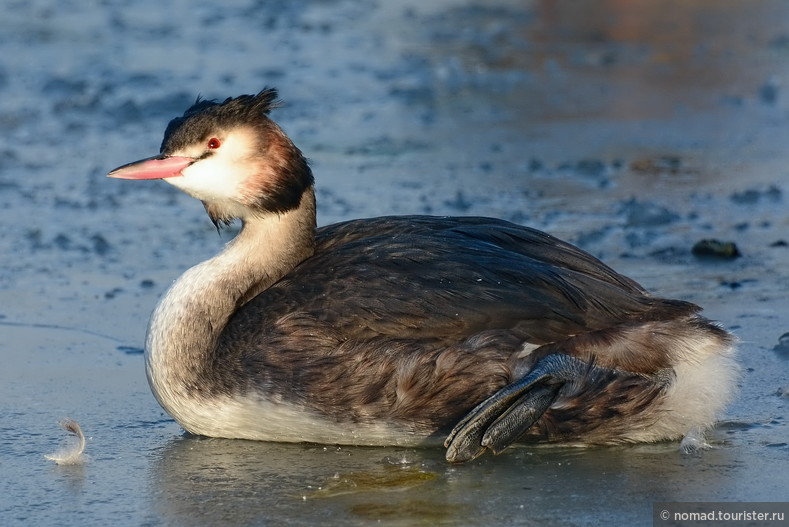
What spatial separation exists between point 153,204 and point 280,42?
5491mm

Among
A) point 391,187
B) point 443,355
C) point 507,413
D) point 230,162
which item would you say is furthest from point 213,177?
point 391,187

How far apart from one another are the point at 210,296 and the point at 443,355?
3.09ft

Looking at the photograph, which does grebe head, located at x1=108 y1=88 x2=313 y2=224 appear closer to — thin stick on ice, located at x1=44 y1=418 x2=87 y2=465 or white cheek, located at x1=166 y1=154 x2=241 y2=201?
white cheek, located at x1=166 y1=154 x2=241 y2=201

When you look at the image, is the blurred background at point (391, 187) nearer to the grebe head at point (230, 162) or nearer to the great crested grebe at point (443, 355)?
the great crested grebe at point (443, 355)

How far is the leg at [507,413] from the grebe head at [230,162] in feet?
3.73

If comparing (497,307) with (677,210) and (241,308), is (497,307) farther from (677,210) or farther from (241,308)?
(677,210)

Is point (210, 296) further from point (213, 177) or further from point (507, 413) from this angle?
point (507, 413)

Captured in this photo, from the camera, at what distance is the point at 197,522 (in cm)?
398

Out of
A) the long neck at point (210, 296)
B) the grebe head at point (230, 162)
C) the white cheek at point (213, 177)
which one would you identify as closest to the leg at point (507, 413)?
the long neck at point (210, 296)

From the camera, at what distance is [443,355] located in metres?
4.60

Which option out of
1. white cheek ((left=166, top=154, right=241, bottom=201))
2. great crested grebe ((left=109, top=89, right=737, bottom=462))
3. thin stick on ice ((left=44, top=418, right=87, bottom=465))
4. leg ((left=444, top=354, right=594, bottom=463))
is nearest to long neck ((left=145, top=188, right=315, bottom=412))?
great crested grebe ((left=109, top=89, right=737, bottom=462))

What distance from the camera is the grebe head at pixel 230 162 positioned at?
197 inches

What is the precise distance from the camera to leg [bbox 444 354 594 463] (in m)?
4.40

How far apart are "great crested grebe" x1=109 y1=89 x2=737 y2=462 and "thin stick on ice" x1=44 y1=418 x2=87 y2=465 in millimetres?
377
